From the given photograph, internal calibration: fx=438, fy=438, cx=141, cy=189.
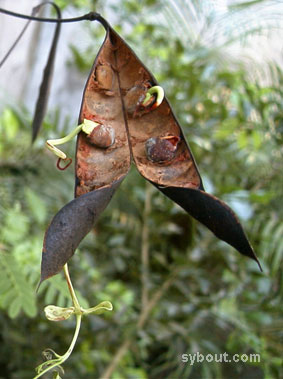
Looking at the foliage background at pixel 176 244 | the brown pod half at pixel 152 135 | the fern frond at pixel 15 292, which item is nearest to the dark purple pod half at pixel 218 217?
the brown pod half at pixel 152 135

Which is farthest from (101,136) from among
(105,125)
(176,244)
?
(176,244)

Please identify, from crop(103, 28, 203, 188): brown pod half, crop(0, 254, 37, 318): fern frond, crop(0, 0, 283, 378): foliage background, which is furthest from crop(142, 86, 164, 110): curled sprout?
crop(0, 0, 283, 378): foliage background

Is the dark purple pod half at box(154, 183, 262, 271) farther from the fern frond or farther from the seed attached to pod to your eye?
the fern frond

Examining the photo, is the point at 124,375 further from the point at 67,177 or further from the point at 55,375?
the point at 55,375

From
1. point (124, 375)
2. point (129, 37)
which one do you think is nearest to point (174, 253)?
point (124, 375)

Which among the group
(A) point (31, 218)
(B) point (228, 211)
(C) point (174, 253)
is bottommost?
(C) point (174, 253)

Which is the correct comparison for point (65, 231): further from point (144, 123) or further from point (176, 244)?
point (176, 244)
